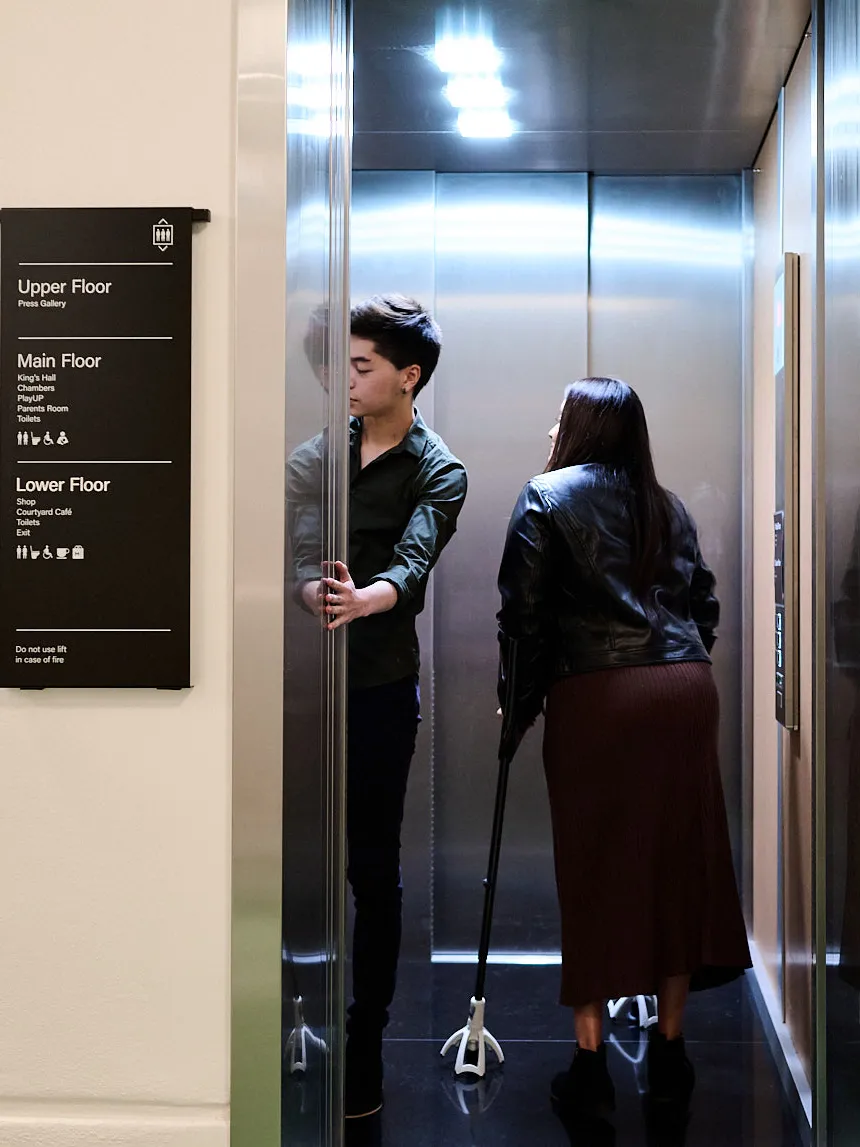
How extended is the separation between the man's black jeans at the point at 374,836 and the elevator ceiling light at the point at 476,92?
1540mm

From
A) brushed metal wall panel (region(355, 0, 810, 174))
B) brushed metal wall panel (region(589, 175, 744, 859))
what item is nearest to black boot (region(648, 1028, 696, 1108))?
brushed metal wall panel (region(589, 175, 744, 859))

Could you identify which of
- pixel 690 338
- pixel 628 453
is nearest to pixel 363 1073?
pixel 628 453

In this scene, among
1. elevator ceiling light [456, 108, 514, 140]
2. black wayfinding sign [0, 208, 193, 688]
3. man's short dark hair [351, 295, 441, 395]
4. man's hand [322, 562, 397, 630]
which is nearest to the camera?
black wayfinding sign [0, 208, 193, 688]

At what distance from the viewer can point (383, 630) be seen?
8.07ft

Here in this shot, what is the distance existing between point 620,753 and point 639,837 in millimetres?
190

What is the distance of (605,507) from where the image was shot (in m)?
2.53

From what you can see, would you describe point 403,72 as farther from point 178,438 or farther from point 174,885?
point 174,885

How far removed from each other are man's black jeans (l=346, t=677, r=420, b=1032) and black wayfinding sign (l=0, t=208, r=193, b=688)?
1.06 metres

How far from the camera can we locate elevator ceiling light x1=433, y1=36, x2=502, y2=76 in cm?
263

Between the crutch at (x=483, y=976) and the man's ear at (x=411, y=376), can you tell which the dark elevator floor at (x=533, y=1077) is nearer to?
the crutch at (x=483, y=976)

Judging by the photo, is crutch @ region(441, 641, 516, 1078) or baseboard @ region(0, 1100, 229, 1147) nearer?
baseboard @ region(0, 1100, 229, 1147)

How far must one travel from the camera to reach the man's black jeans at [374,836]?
2408mm

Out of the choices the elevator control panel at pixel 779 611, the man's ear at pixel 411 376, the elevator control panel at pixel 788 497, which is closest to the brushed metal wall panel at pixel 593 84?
the elevator control panel at pixel 788 497

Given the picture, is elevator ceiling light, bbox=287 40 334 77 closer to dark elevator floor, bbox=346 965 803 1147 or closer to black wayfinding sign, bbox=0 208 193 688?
black wayfinding sign, bbox=0 208 193 688
